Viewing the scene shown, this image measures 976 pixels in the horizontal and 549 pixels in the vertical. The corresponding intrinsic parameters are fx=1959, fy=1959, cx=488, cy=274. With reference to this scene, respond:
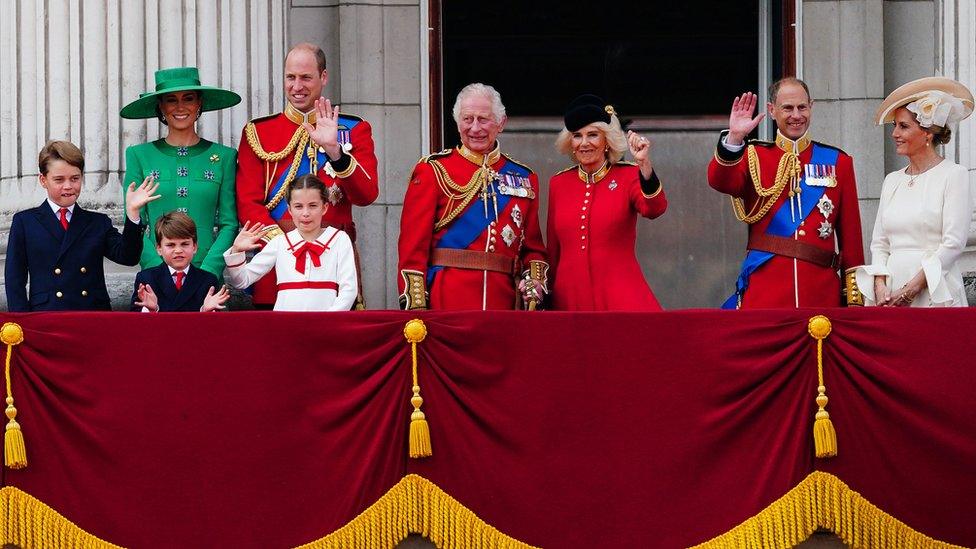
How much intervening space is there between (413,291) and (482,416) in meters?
1.13

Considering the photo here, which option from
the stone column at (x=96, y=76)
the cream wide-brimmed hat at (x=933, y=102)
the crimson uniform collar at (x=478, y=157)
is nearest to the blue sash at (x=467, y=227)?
the crimson uniform collar at (x=478, y=157)

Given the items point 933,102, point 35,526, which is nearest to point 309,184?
point 35,526

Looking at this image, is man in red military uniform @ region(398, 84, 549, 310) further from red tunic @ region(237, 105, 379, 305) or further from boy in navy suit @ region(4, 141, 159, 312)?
boy in navy suit @ region(4, 141, 159, 312)

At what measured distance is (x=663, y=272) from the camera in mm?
11695

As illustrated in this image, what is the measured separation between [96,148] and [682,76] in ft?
13.7

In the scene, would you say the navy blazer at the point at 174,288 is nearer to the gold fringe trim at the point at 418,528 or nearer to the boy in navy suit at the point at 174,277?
the boy in navy suit at the point at 174,277

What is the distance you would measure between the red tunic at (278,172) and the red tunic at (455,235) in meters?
0.24

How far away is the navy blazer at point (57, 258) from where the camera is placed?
27.2 feet

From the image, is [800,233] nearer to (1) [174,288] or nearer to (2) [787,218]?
(2) [787,218]

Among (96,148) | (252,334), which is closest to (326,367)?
(252,334)

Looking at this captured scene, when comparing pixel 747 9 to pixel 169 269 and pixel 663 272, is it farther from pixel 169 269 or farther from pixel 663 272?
pixel 169 269

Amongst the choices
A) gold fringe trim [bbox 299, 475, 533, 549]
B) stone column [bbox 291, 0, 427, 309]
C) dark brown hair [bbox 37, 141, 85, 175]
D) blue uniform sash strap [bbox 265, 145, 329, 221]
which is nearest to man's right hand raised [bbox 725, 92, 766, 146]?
blue uniform sash strap [bbox 265, 145, 329, 221]

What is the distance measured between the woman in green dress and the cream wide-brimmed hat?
9.67 feet

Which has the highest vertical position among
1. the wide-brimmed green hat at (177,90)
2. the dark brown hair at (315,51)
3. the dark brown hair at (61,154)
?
the dark brown hair at (315,51)
